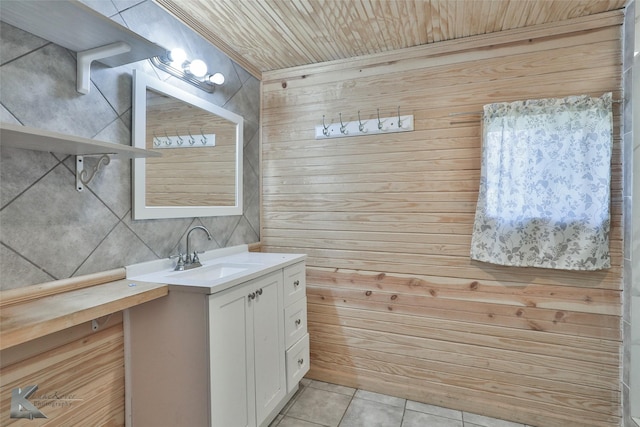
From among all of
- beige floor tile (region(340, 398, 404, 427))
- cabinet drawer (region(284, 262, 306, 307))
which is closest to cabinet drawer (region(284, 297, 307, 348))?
cabinet drawer (region(284, 262, 306, 307))

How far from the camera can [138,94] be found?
1575 mm

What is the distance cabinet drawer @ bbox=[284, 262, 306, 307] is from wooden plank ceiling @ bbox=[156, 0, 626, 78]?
58.8 inches

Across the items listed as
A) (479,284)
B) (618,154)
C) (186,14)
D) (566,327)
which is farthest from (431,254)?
(186,14)

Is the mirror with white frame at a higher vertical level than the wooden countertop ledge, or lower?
higher

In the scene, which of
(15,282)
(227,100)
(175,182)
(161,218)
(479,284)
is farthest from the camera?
(227,100)

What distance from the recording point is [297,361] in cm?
214

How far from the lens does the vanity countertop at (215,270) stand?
1422 mm

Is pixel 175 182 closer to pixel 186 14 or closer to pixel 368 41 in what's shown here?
pixel 186 14

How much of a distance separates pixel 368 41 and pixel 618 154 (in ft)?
5.30

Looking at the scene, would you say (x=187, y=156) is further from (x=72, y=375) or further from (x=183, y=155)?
(x=72, y=375)

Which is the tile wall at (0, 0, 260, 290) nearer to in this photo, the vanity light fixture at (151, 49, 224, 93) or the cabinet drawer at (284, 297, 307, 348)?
the vanity light fixture at (151, 49, 224, 93)

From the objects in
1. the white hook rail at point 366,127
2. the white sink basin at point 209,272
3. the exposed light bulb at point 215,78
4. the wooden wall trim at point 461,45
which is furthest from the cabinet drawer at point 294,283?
the wooden wall trim at point 461,45

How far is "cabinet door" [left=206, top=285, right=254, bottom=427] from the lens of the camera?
1.41 metres

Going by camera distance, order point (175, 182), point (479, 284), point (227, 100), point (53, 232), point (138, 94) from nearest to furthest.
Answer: point (53, 232) → point (138, 94) → point (175, 182) → point (479, 284) → point (227, 100)
